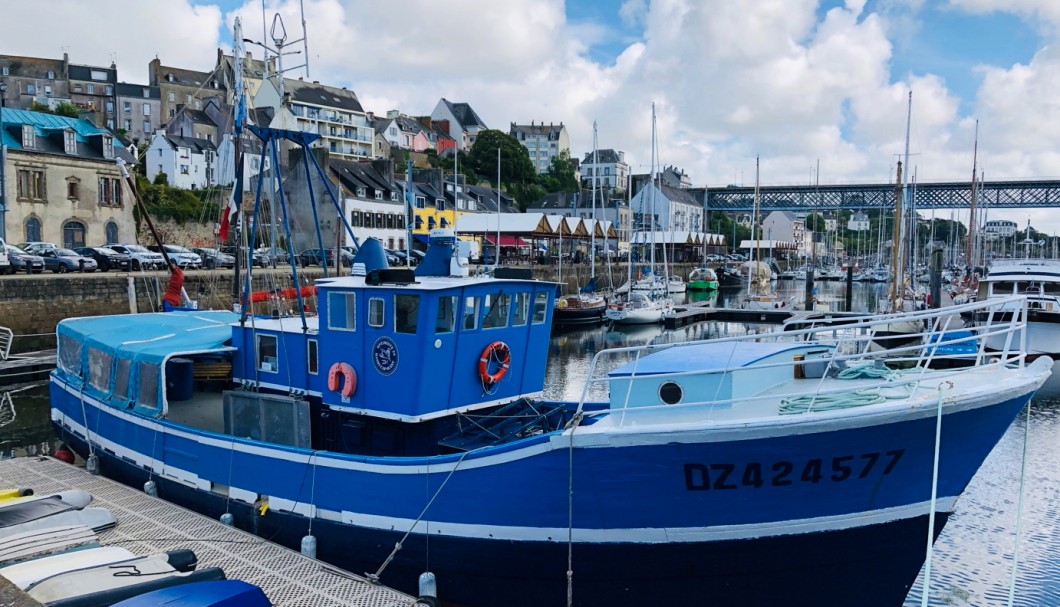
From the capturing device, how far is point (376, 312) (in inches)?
488

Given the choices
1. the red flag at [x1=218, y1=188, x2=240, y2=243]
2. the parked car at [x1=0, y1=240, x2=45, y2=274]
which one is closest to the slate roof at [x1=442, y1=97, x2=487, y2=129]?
the parked car at [x1=0, y1=240, x2=45, y2=274]

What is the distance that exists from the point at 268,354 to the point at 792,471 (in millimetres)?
9527

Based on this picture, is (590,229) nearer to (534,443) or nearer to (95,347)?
(95,347)

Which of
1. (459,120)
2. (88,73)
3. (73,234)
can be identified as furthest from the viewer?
(459,120)

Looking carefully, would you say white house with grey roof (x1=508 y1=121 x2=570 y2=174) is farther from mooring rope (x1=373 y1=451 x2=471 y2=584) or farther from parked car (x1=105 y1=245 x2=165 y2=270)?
mooring rope (x1=373 y1=451 x2=471 y2=584)

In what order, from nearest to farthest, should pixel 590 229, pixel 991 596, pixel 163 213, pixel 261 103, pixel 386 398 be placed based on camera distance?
pixel 386 398 < pixel 991 596 < pixel 261 103 < pixel 163 213 < pixel 590 229

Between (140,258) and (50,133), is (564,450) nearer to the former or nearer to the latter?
(140,258)

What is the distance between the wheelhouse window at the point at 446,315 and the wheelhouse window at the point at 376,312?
3.05 ft

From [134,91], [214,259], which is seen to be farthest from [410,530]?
[134,91]

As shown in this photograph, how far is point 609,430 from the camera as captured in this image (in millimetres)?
9695

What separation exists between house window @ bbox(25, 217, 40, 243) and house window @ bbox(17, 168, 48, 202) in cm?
130

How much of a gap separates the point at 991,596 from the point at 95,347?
59.1 ft

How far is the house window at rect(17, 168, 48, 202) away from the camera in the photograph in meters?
47.3

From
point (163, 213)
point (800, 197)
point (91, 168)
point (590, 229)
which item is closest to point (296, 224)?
point (163, 213)
